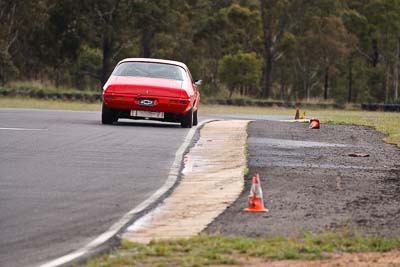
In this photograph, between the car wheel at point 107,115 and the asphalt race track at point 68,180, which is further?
the car wheel at point 107,115

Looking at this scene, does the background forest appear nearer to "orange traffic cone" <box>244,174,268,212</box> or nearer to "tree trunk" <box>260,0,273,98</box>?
"tree trunk" <box>260,0,273,98</box>

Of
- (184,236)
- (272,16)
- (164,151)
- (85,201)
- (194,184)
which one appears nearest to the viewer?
(184,236)

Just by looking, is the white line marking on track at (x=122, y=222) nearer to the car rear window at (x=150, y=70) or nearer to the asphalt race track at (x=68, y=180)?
the asphalt race track at (x=68, y=180)

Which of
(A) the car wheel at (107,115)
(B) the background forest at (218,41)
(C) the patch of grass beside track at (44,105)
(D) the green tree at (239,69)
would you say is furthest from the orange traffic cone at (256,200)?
(D) the green tree at (239,69)

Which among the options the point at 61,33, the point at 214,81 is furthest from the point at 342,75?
the point at 61,33

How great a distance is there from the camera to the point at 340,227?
8.26 meters

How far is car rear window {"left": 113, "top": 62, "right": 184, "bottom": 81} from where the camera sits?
2166 cm

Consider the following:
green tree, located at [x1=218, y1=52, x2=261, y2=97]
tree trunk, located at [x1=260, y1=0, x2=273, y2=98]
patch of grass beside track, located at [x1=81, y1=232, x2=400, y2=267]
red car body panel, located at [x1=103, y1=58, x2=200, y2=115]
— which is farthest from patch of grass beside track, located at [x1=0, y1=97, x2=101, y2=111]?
patch of grass beside track, located at [x1=81, y1=232, x2=400, y2=267]

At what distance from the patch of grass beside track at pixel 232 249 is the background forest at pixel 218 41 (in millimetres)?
45885

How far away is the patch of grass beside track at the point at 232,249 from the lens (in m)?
6.89

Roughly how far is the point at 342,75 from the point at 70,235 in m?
64.9

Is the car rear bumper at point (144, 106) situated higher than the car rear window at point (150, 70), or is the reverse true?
the car rear window at point (150, 70)

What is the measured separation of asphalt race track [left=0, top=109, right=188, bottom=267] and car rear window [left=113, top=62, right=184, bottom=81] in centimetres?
234

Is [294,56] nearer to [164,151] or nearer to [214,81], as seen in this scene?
[214,81]
